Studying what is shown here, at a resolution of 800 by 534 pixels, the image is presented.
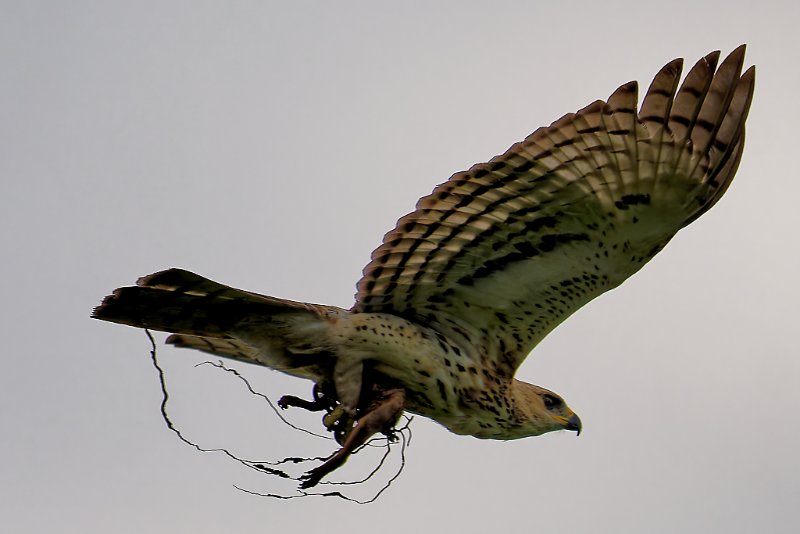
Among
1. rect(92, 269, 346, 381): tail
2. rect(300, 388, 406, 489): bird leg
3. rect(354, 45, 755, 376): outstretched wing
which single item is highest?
rect(354, 45, 755, 376): outstretched wing

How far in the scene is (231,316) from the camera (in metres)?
7.18

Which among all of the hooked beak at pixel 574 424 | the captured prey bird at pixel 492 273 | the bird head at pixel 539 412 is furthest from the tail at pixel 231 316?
the hooked beak at pixel 574 424

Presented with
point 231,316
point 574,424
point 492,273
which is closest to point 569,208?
point 492,273

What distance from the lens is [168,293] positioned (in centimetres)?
689

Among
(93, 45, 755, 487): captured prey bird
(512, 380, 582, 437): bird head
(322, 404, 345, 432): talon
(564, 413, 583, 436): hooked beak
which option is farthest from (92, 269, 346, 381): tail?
(564, 413, 583, 436): hooked beak

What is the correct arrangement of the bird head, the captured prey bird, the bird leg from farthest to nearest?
the bird head < the captured prey bird < the bird leg

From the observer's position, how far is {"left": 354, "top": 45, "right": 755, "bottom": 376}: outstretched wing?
7.10 metres

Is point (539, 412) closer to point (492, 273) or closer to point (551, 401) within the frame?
point (551, 401)

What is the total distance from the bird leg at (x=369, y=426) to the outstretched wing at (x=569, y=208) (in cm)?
62

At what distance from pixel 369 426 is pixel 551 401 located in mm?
Answer: 1528

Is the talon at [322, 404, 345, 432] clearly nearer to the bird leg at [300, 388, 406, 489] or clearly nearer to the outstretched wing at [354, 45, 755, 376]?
the bird leg at [300, 388, 406, 489]

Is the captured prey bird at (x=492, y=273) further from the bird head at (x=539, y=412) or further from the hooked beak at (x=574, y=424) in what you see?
the hooked beak at (x=574, y=424)

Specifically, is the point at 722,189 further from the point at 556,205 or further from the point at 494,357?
the point at 494,357

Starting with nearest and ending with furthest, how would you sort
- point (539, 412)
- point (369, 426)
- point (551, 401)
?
point (369, 426)
point (539, 412)
point (551, 401)
